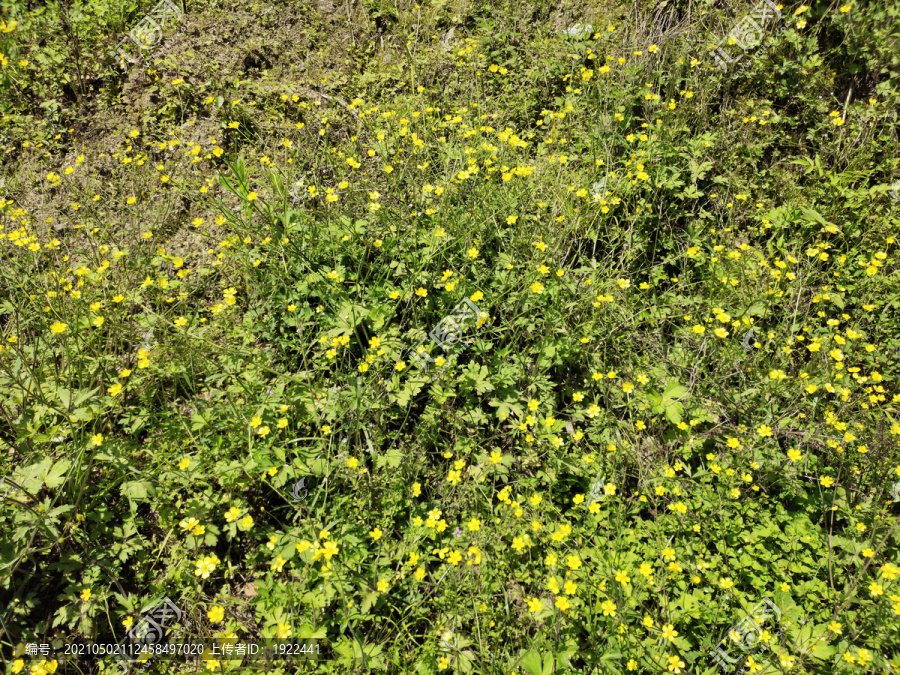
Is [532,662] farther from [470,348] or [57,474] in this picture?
[57,474]

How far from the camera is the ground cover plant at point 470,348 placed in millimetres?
2201

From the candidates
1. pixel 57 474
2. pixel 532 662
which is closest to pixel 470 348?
pixel 532 662

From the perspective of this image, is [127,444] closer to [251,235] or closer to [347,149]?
[251,235]

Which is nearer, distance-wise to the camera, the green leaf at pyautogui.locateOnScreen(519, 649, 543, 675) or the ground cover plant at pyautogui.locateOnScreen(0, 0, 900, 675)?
the green leaf at pyautogui.locateOnScreen(519, 649, 543, 675)

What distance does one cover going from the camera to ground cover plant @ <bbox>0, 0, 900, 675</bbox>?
220 centimetres

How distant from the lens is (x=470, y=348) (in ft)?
9.50

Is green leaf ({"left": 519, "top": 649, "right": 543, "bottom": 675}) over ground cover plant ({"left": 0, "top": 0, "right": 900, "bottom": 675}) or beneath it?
beneath

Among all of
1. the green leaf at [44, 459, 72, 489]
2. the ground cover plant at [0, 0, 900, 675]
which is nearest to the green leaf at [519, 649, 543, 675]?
the ground cover plant at [0, 0, 900, 675]

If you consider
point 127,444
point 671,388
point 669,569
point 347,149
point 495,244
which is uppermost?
point 347,149

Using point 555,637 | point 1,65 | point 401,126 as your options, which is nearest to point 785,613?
point 555,637

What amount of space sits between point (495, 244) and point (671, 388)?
138 cm

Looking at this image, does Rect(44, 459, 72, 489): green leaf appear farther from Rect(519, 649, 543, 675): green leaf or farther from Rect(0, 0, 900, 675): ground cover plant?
Rect(519, 649, 543, 675): green leaf

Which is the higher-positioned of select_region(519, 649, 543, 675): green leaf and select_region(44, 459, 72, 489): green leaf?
select_region(44, 459, 72, 489): green leaf

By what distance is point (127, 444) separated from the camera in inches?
103
